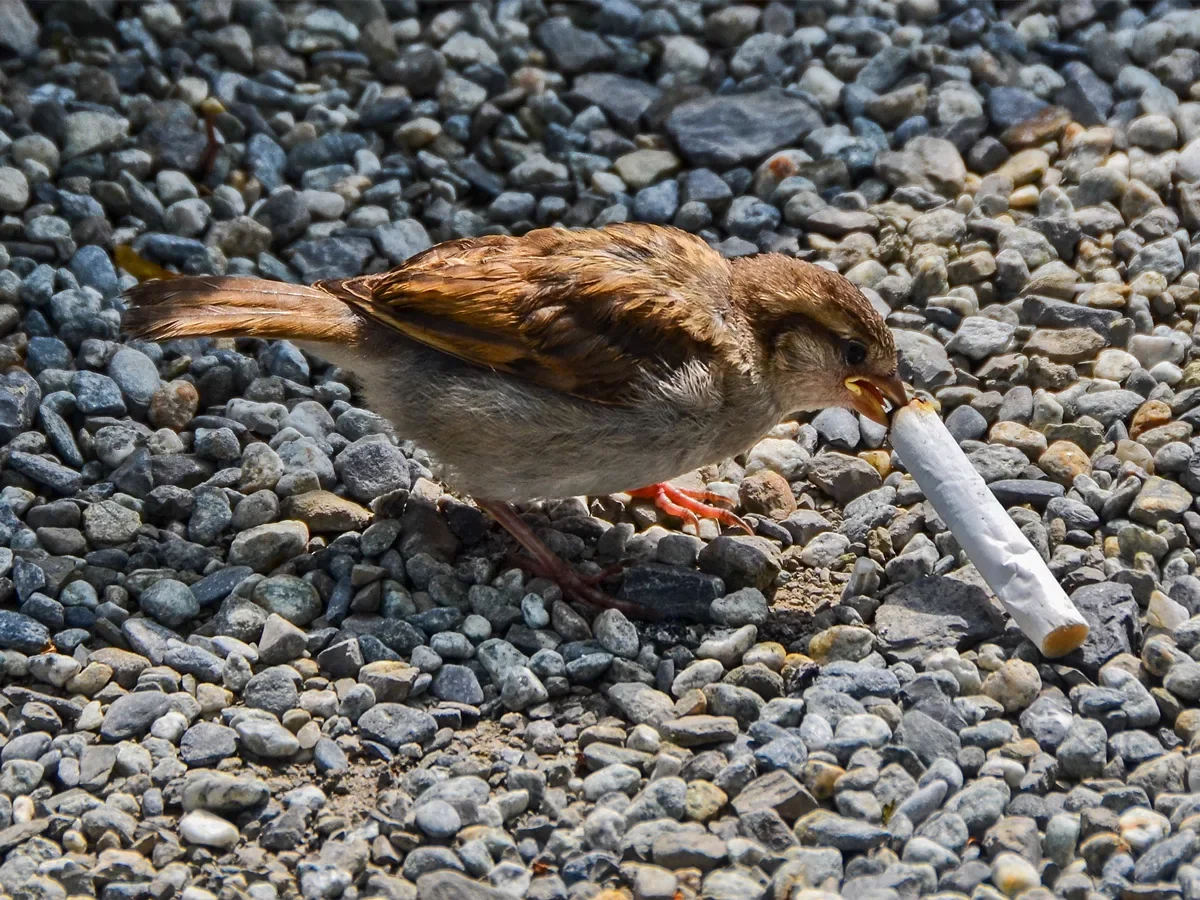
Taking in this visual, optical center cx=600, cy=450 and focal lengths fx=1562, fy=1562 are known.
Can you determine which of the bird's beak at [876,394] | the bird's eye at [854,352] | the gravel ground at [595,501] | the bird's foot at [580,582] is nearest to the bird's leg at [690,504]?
the gravel ground at [595,501]

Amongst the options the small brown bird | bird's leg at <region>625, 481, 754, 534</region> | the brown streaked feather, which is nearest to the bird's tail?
the small brown bird

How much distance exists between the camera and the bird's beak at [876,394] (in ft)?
18.1

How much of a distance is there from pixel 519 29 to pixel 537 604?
391cm

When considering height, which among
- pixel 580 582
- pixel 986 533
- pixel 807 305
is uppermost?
pixel 807 305

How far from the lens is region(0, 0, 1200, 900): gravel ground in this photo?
14.1 feet

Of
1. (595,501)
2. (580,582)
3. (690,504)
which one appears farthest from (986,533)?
(595,501)

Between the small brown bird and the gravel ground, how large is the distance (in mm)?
379

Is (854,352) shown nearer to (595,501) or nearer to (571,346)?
(571,346)

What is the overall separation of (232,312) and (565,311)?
3.84 ft

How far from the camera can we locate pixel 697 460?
17.6ft

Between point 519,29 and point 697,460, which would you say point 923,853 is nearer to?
point 697,460

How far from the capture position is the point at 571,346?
207 inches

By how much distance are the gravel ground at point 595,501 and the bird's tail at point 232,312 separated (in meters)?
0.58

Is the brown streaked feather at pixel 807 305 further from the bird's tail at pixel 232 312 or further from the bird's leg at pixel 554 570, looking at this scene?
the bird's tail at pixel 232 312
